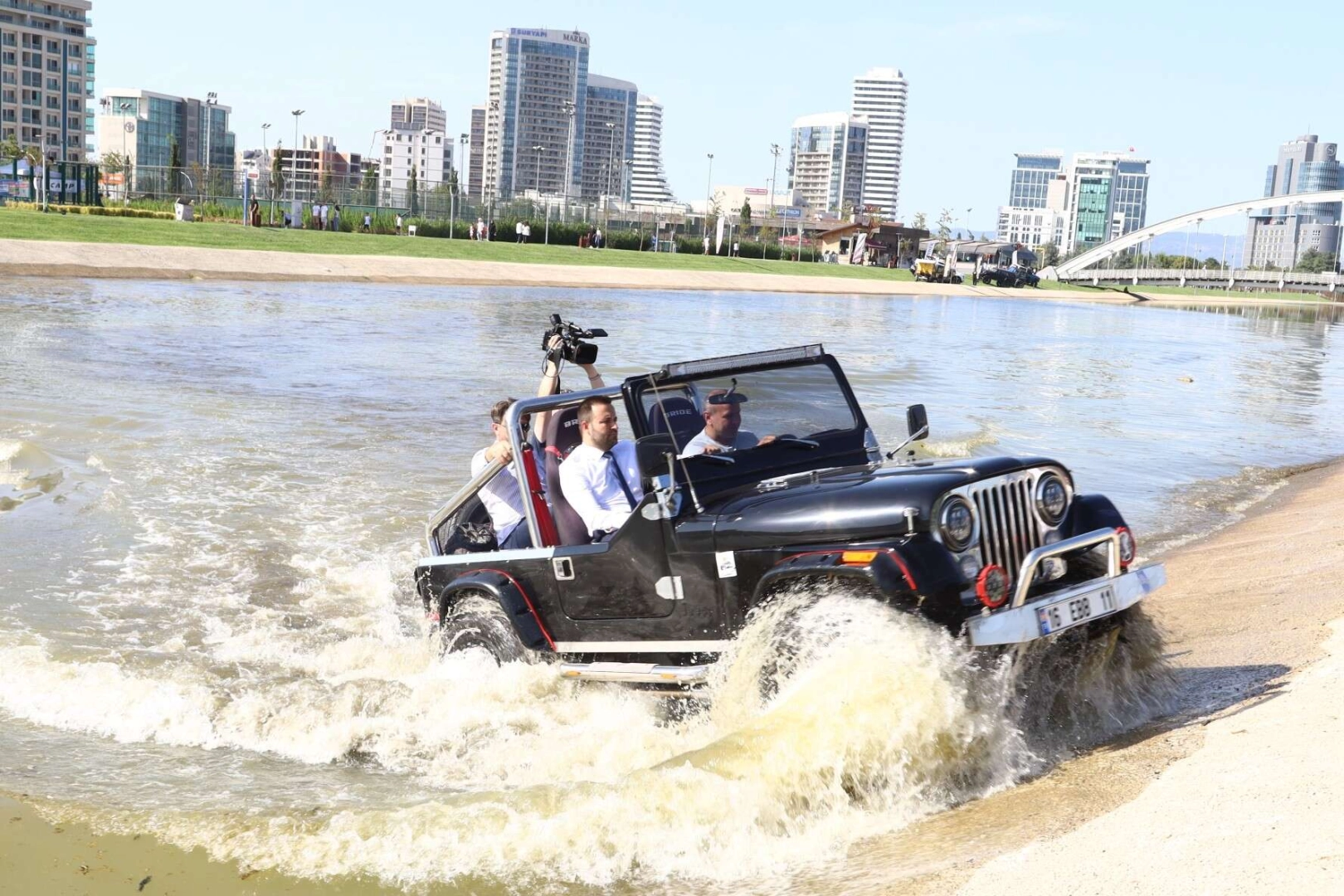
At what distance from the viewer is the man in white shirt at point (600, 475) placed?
6.72 metres

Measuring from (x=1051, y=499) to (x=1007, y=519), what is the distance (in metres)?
0.30

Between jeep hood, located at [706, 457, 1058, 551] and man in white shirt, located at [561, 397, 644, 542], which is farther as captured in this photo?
man in white shirt, located at [561, 397, 644, 542]

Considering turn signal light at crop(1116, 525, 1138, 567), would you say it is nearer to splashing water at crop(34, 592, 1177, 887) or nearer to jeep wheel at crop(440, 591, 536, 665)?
splashing water at crop(34, 592, 1177, 887)

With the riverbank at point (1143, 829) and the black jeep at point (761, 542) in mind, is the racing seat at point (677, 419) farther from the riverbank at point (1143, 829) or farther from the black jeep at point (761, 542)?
the riverbank at point (1143, 829)

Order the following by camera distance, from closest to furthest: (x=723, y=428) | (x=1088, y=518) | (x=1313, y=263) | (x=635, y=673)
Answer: (x=1088, y=518), (x=635, y=673), (x=723, y=428), (x=1313, y=263)

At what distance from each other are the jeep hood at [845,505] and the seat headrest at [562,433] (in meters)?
1.49

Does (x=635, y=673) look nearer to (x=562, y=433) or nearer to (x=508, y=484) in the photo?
(x=562, y=433)

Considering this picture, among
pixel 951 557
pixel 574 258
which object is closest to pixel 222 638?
pixel 951 557

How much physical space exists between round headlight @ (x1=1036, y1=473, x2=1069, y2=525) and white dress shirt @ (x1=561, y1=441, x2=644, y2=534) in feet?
6.44

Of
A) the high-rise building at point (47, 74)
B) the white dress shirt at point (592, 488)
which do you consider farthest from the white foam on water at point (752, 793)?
the high-rise building at point (47, 74)

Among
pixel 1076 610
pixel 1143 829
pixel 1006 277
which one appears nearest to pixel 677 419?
pixel 1076 610

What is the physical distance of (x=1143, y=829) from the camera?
15.4 ft

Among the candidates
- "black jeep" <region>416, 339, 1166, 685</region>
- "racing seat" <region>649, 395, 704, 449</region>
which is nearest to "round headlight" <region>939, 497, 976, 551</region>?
"black jeep" <region>416, 339, 1166, 685</region>

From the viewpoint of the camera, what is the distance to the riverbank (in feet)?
14.2
